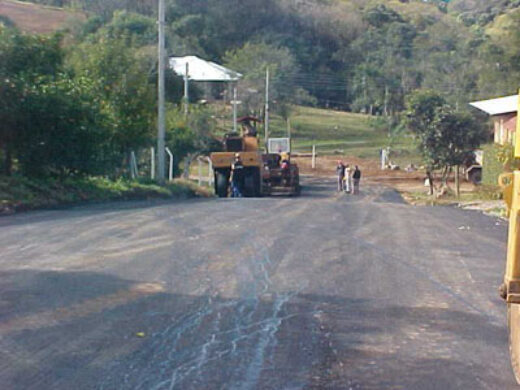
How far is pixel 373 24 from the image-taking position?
94188 mm

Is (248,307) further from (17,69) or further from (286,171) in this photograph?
(286,171)

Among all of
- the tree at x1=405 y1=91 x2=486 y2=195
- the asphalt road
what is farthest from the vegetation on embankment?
the tree at x1=405 y1=91 x2=486 y2=195

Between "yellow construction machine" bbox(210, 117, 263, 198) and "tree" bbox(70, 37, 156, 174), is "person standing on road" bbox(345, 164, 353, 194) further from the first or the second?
"tree" bbox(70, 37, 156, 174)

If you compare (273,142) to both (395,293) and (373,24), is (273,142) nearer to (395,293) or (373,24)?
(395,293)

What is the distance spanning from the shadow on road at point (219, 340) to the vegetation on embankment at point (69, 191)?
32.1 ft

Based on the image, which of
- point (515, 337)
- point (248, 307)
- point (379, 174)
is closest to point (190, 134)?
point (379, 174)

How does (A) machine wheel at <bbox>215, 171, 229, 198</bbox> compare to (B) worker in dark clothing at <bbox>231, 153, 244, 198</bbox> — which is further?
(A) machine wheel at <bbox>215, 171, 229, 198</bbox>

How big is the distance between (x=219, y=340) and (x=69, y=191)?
15.8 metres

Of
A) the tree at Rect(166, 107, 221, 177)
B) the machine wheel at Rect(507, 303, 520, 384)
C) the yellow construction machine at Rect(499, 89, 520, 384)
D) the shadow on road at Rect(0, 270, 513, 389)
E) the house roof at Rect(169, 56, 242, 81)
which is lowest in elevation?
the shadow on road at Rect(0, 270, 513, 389)

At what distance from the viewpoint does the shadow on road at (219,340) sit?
6328 millimetres

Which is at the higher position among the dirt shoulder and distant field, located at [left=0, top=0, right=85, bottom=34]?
distant field, located at [left=0, top=0, right=85, bottom=34]

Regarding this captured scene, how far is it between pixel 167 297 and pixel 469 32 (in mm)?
81360

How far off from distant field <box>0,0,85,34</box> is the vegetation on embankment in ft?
123

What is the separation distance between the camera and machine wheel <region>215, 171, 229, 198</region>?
105ft
